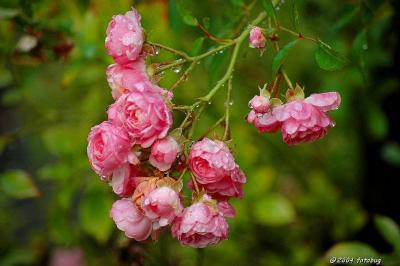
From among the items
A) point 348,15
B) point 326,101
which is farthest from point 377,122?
point 326,101

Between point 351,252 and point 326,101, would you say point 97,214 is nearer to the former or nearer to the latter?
point 351,252

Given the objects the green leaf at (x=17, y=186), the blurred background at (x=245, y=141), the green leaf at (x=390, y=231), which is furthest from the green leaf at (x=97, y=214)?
the green leaf at (x=390, y=231)

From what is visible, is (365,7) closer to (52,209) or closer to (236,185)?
(236,185)

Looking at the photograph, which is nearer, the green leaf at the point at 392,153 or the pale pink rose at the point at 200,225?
the pale pink rose at the point at 200,225

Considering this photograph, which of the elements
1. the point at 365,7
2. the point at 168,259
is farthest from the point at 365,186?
the point at 365,7

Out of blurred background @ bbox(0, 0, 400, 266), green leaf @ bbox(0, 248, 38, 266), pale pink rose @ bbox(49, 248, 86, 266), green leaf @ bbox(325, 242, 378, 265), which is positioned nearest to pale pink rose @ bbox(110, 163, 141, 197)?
blurred background @ bbox(0, 0, 400, 266)

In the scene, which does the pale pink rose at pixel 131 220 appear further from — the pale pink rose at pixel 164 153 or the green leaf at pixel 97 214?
the green leaf at pixel 97 214
